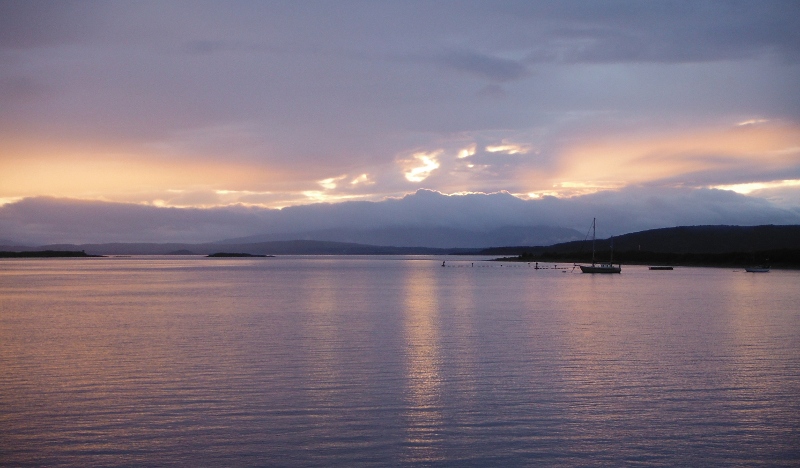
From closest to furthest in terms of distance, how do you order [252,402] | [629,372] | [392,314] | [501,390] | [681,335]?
1. [252,402]
2. [501,390]
3. [629,372]
4. [681,335]
5. [392,314]

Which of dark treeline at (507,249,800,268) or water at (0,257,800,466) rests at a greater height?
dark treeline at (507,249,800,268)

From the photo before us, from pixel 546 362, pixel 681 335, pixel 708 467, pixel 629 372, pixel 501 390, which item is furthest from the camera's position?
pixel 681 335

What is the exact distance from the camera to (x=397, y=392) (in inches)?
592

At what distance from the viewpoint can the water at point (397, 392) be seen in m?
10.9

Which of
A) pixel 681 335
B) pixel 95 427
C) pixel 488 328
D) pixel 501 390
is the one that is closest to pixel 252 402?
pixel 95 427

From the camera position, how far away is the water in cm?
1091

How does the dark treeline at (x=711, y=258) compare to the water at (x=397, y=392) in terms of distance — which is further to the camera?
the dark treeline at (x=711, y=258)

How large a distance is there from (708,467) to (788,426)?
130 inches

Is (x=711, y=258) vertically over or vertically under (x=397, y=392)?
over

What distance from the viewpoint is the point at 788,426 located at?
12477 mm

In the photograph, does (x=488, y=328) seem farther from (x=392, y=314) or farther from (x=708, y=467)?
(x=708, y=467)

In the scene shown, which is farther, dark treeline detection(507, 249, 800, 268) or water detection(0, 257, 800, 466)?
dark treeline detection(507, 249, 800, 268)

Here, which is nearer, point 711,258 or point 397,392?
point 397,392

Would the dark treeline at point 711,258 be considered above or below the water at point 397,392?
above
